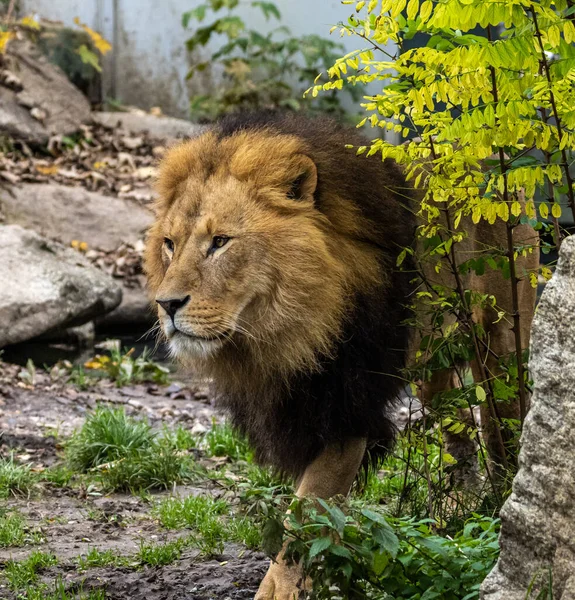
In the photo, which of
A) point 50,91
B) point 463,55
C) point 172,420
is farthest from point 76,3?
point 463,55

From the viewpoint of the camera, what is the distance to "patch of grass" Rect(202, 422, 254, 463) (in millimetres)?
5671

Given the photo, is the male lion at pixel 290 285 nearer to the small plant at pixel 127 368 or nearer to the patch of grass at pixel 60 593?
the patch of grass at pixel 60 593

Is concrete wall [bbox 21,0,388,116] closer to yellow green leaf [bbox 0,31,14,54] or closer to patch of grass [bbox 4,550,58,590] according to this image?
yellow green leaf [bbox 0,31,14,54]

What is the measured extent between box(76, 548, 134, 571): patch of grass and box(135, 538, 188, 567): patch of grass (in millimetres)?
52

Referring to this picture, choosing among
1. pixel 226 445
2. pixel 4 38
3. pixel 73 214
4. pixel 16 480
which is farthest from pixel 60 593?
pixel 4 38

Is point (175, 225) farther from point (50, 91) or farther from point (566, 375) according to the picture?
point (50, 91)

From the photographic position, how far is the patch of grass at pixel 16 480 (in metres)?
5.01

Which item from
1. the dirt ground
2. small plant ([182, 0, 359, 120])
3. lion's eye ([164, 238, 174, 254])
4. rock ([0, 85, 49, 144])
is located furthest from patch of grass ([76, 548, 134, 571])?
small plant ([182, 0, 359, 120])

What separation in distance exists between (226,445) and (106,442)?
0.71m

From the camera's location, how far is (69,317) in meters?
8.06

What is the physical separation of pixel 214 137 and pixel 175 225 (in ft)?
1.36

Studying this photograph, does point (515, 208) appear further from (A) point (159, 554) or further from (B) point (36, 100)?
(B) point (36, 100)

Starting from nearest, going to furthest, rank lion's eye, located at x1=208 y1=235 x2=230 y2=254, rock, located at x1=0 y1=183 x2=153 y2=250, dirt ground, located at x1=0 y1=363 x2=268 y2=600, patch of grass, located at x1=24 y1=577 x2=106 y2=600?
1. patch of grass, located at x1=24 y1=577 x2=106 y2=600
2. lion's eye, located at x1=208 y1=235 x2=230 y2=254
3. dirt ground, located at x1=0 y1=363 x2=268 y2=600
4. rock, located at x1=0 y1=183 x2=153 y2=250

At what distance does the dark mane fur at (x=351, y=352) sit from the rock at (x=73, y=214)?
6.13 metres
